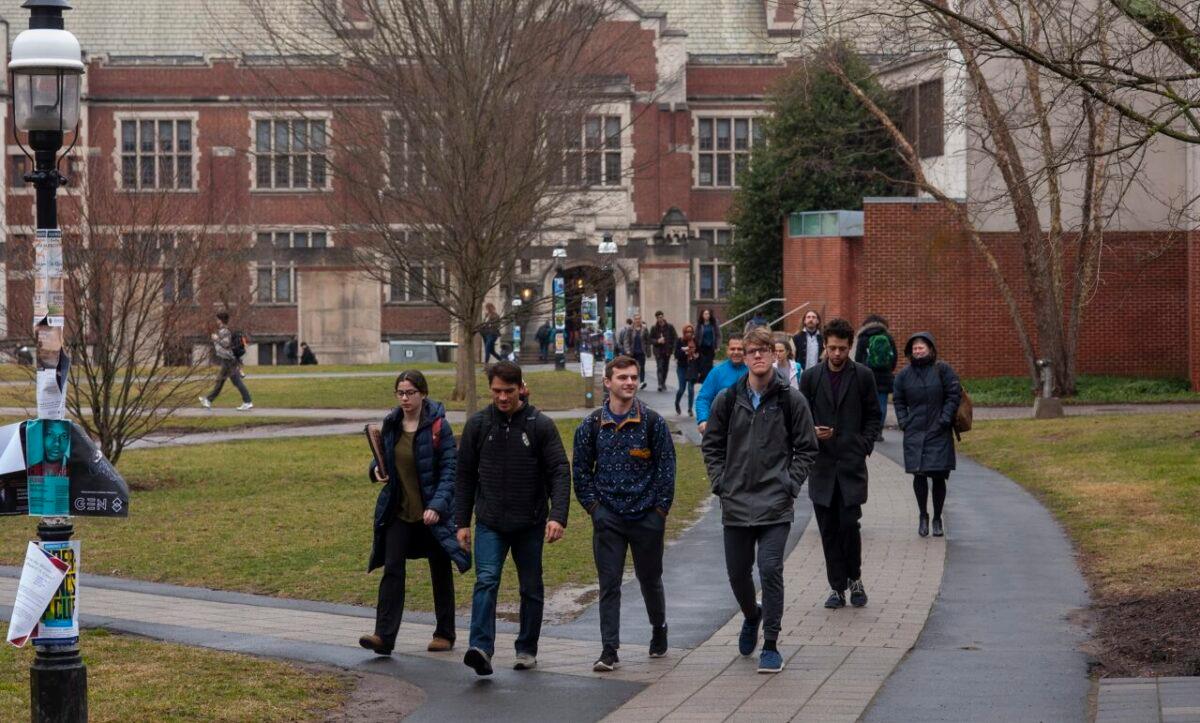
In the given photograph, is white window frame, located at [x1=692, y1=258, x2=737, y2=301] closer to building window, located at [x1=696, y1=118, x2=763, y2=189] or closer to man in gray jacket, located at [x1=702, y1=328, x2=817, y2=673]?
building window, located at [x1=696, y1=118, x2=763, y2=189]

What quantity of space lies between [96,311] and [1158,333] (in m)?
24.5

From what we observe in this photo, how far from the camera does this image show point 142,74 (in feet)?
198

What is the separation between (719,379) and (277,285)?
4848 cm

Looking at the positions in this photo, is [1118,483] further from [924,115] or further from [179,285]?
[924,115]

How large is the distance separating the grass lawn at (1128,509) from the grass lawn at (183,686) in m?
4.21

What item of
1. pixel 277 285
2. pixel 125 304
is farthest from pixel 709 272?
pixel 125 304

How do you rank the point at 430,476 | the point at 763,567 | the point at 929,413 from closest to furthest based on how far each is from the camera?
the point at 763,567
the point at 430,476
the point at 929,413

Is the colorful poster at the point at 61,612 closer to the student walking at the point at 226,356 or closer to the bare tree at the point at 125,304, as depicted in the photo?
the bare tree at the point at 125,304

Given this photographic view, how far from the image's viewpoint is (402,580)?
10.0 m

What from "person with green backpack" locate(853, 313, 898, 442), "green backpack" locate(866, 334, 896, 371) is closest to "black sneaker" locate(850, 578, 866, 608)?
"person with green backpack" locate(853, 313, 898, 442)

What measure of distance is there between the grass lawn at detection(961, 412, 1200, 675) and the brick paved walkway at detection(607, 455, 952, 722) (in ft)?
3.92

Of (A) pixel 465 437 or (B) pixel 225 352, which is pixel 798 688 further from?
(B) pixel 225 352

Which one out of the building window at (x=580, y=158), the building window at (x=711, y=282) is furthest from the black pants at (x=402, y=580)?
the building window at (x=711, y=282)

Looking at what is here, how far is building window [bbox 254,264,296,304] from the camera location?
5922 cm
